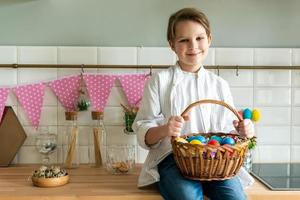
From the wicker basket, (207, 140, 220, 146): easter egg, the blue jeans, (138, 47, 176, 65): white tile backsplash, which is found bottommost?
the blue jeans

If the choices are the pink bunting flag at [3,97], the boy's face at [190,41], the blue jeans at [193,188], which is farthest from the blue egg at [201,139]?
the pink bunting flag at [3,97]

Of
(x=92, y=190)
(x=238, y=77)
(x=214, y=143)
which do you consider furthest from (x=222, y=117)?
(x=92, y=190)

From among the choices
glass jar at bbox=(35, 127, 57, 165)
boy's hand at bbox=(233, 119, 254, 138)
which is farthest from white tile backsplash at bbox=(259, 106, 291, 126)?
glass jar at bbox=(35, 127, 57, 165)

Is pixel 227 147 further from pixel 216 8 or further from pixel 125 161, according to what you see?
pixel 216 8

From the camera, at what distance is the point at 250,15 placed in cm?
192

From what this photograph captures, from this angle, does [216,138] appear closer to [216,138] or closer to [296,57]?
[216,138]

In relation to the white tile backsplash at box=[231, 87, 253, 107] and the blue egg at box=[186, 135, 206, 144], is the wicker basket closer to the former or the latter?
the blue egg at box=[186, 135, 206, 144]

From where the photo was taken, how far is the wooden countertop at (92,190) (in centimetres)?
141

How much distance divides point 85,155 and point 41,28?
0.53 m

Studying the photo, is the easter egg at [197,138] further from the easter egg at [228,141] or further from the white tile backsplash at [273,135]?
the white tile backsplash at [273,135]

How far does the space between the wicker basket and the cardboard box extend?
77cm

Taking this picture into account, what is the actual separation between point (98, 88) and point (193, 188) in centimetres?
66

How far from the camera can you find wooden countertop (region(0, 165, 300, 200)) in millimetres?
1406

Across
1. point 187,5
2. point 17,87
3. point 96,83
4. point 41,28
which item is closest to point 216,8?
point 187,5
